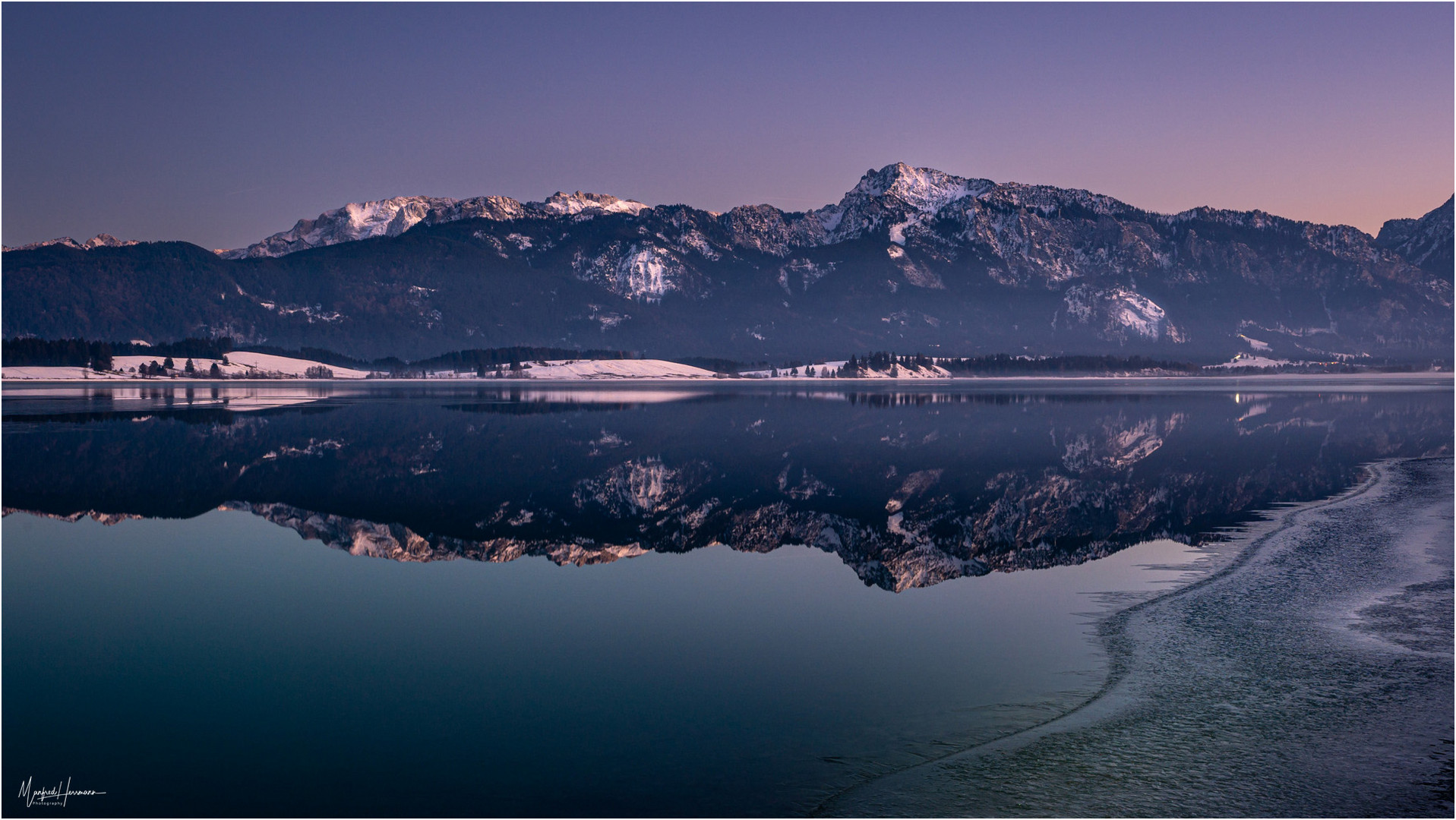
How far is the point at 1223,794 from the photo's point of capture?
42.4 feet

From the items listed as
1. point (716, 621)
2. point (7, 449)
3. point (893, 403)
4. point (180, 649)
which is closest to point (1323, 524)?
point (716, 621)

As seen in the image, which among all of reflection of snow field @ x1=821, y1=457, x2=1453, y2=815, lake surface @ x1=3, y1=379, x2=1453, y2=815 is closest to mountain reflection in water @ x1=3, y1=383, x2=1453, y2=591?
lake surface @ x1=3, y1=379, x2=1453, y2=815

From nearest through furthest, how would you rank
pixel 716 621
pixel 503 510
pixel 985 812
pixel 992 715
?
pixel 985 812 < pixel 992 715 < pixel 716 621 < pixel 503 510

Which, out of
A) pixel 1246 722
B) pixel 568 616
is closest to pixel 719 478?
pixel 568 616

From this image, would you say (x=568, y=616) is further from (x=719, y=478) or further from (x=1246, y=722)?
(x=719, y=478)

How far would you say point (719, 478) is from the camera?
1891 inches

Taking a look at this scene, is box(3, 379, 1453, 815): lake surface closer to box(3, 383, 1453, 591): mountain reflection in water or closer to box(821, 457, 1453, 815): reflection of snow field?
box(3, 383, 1453, 591): mountain reflection in water

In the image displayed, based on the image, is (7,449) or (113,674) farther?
(7,449)

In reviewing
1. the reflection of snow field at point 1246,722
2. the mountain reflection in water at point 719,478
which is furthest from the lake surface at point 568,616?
the reflection of snow field at point 1246,722

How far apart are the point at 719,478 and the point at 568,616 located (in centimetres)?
2581

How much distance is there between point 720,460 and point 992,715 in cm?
4105

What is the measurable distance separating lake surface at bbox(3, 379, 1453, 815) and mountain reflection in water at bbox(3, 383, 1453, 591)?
12.6 inches

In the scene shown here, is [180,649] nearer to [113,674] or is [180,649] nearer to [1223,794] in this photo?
[113,674]

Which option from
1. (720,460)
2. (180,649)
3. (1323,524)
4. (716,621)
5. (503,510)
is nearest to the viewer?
(180,649)
